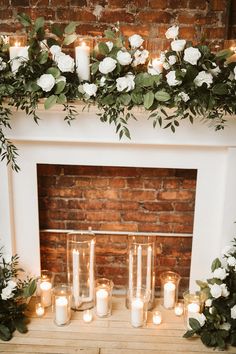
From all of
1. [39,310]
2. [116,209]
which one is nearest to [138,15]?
[116,209]

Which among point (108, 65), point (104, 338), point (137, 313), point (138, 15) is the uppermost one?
point (138, 15)

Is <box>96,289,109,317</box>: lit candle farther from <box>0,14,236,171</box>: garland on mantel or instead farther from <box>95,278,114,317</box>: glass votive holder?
<box>0,14,236,171</box>: garland on mantel

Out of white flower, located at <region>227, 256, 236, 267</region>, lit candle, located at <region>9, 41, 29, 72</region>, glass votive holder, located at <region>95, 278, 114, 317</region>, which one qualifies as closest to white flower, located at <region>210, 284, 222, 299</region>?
white flower, located at <region>227, 256, 236, 267</region>

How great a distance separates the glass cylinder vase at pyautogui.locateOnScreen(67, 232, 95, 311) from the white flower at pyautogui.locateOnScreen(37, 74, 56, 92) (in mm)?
896

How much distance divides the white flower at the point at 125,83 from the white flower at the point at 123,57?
2.6 inches

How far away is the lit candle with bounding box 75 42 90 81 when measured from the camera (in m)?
1.96

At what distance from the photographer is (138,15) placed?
216 cm

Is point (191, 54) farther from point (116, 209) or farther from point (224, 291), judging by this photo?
point (224, 291)

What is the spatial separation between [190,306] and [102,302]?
0.47m

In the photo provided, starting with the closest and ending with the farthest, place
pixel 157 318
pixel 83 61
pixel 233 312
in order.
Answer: pixel 83 61 < pixel 233 312 < pixel 157 318

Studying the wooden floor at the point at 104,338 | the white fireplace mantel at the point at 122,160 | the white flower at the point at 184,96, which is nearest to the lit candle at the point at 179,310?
the wooden floor at the point at 104,338

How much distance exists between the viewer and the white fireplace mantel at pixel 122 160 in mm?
2170

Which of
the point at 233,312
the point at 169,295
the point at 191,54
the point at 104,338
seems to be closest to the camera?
the point at 191,54

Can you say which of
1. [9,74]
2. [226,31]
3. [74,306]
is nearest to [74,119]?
[9,74]
